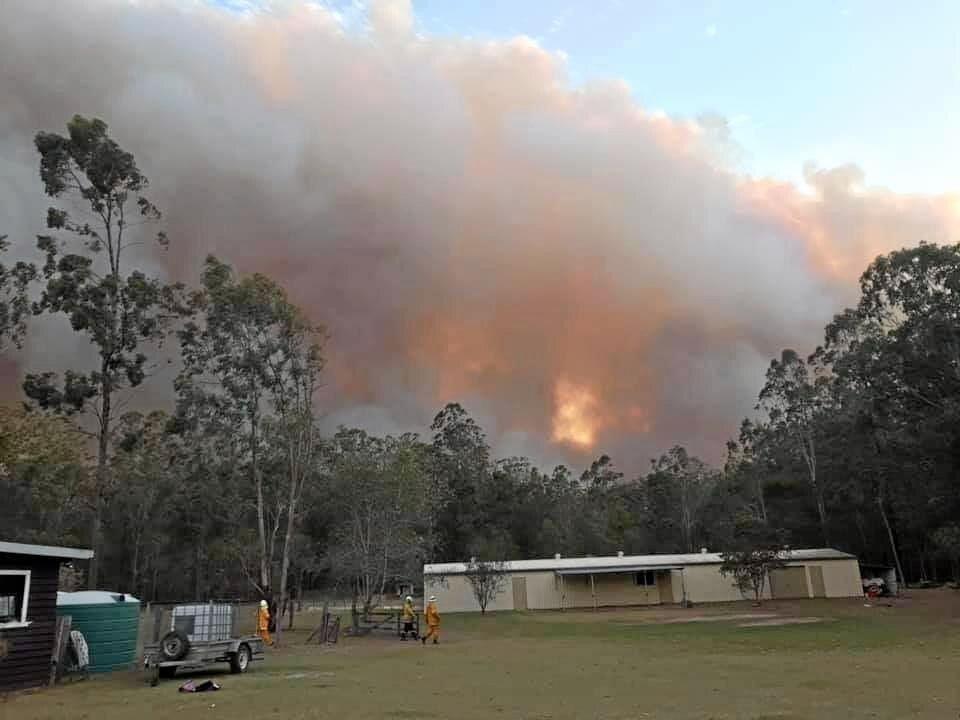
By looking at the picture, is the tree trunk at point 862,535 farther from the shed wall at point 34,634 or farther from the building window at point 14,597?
the building window at point 14,597

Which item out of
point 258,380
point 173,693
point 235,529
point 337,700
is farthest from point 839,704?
point 235,529

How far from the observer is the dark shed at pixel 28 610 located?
14516 millimetres

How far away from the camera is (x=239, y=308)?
3353cm

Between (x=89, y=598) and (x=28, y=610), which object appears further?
(x=89, y=598)

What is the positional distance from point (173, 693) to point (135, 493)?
5302 centimetres

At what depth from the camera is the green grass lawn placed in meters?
11.0

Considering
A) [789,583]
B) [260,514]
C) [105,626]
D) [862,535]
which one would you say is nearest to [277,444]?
[260,514]

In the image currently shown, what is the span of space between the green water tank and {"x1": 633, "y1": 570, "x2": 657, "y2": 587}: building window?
37.5 m

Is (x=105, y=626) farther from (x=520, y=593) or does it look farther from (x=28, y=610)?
(x=520, y=593)

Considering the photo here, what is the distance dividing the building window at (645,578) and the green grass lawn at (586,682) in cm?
2492

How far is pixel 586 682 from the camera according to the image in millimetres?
14289

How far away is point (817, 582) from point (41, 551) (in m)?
46.3

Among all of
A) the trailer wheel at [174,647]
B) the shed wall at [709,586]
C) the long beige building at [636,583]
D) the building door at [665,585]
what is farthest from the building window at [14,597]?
the building door at [665,585]

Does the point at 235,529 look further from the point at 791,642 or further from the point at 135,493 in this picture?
the point at 791,642
